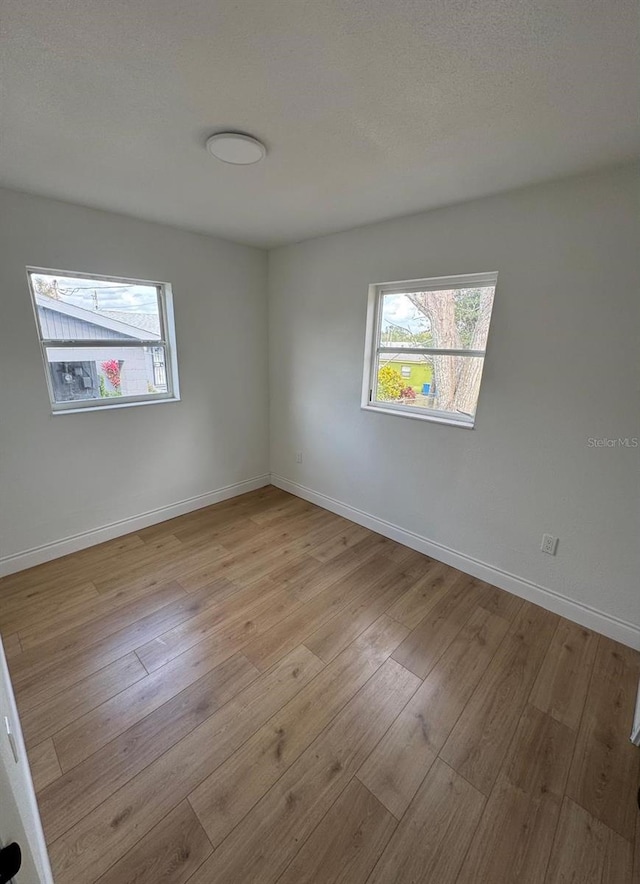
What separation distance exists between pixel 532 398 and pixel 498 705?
156 cm

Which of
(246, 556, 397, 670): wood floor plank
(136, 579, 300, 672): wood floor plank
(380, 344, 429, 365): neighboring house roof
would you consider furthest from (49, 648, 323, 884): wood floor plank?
(380, 344, 429, 365): neighboring house roof

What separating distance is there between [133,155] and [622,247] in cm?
233

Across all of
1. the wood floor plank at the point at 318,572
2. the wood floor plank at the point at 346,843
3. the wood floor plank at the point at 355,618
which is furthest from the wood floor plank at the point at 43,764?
the wood floor plank at the point at 318,572

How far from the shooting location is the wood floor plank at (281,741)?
118 centimetres

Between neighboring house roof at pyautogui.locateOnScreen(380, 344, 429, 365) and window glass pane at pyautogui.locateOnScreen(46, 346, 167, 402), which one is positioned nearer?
window glass pane at pyautogui.locateOnScreen(46, 346, 167, 402)

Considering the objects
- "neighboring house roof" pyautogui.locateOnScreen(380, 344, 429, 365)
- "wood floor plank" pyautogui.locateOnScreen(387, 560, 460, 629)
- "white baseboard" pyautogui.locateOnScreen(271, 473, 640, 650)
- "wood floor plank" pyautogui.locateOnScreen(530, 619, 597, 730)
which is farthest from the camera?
"neighboring house roof" pyautogui.locateOnScreen(380, 344, 429, 365)

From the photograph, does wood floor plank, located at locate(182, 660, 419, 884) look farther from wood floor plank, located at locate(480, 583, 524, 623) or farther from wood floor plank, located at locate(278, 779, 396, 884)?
wood floor plank, located at locate(480, 583, 524, 623)

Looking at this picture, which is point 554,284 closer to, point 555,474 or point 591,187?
point 591,187

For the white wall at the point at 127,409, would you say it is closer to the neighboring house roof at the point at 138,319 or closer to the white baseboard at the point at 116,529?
the white baseboard at the point at 116,529

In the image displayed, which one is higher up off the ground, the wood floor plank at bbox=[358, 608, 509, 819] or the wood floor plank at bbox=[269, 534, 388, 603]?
the wood floor plank at bbox=[269, 534, 388, 603]

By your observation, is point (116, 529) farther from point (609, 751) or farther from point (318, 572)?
point (609, 751)

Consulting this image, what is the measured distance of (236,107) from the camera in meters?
1.26

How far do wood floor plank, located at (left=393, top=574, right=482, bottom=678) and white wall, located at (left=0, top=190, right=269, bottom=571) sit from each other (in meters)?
2.25

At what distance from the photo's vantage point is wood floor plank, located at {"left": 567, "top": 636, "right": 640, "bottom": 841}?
47.8 inches
